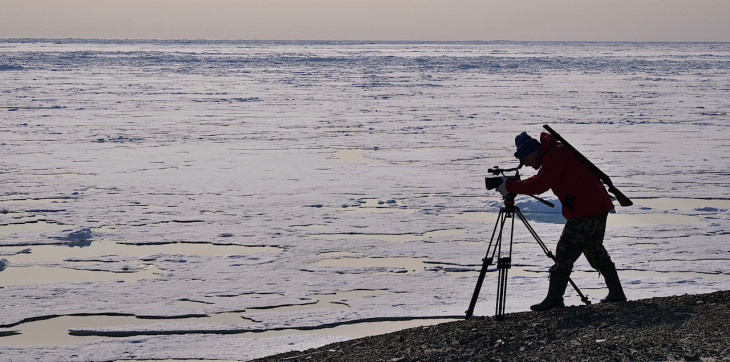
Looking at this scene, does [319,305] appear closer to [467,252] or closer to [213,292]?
[213,292]

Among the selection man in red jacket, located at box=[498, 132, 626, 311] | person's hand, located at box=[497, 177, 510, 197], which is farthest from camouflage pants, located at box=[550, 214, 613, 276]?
person's hand, located at box=[497, 177, 510, 197]

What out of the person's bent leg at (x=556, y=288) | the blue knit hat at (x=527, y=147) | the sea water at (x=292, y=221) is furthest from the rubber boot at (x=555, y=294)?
the sea water at (x=292, y=221)

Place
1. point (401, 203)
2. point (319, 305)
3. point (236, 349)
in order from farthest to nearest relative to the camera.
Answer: point (401, 203) → point (319, 305) → point (236, 349)

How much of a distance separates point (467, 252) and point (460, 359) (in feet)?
12.3

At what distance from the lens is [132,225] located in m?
9.07

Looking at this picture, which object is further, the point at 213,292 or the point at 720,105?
the point at 720,105

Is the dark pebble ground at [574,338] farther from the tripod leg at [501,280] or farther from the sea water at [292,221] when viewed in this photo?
the sea water at [292,221]

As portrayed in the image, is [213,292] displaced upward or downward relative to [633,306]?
downward

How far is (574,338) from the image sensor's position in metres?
4.43

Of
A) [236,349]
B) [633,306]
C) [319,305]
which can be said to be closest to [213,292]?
[319,305]

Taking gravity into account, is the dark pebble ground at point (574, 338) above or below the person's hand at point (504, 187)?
below

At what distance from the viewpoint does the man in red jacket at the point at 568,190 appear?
481cm

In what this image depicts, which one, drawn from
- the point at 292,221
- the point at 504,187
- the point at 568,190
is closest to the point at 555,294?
the point at 568,190

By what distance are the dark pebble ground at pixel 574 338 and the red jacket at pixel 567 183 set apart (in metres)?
0.59
